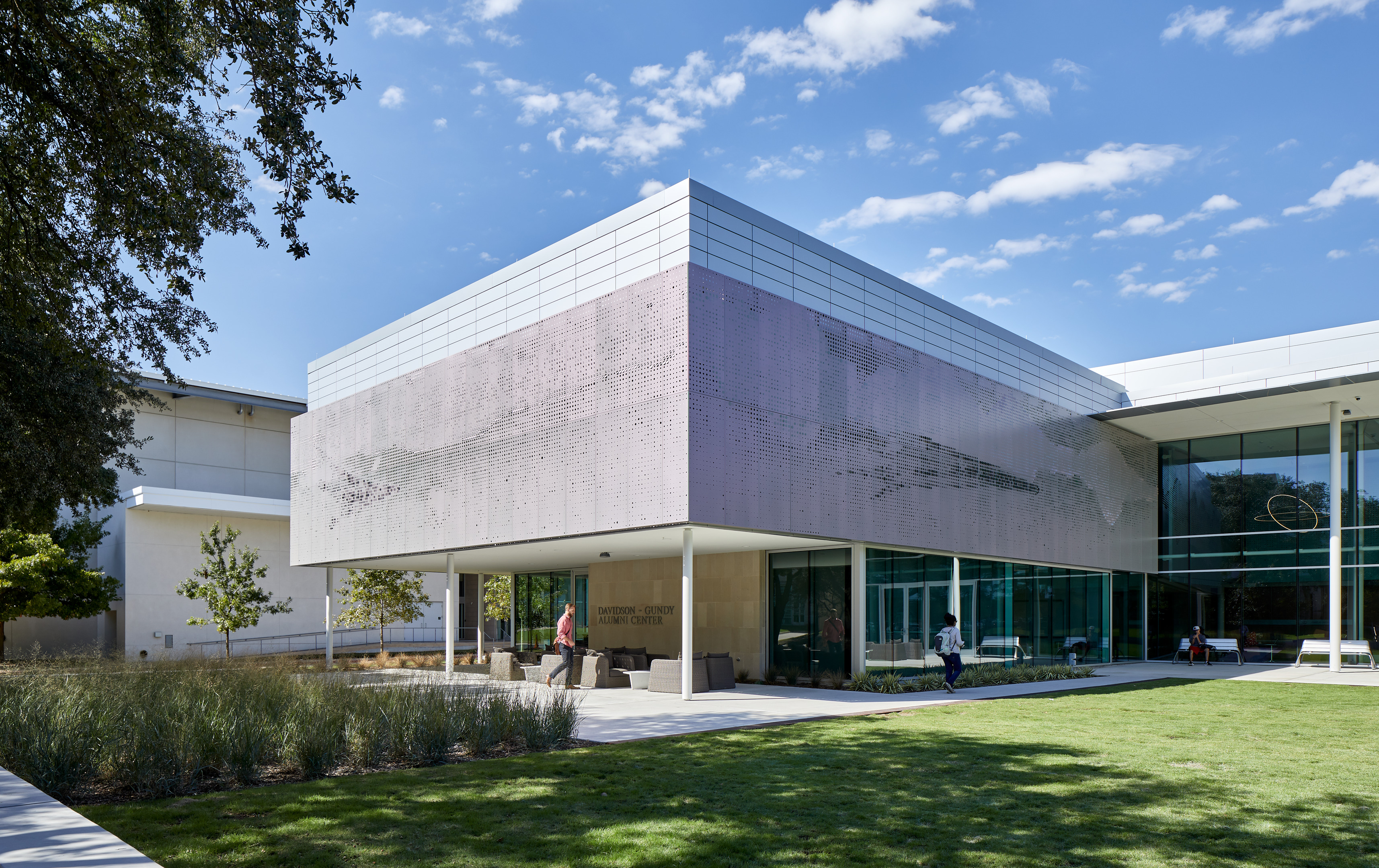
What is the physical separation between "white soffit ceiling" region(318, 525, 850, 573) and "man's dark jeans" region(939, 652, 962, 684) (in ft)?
10.3

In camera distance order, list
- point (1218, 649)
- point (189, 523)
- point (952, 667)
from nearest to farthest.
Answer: point (952, 667)
point (1218, 649)
point (189, 523)

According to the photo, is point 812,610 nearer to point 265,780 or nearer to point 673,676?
point 673,676

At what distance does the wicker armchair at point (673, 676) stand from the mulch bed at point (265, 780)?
7.75m

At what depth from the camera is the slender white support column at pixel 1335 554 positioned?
80.5 feet

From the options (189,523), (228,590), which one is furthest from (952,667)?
(189,523)

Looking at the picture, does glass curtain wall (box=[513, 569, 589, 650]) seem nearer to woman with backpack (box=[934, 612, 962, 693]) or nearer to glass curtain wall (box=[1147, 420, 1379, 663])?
woman with backpack (box=[934, 612, 962, 693])

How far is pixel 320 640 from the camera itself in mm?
43438

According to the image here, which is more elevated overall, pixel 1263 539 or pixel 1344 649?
pixel 1263 539

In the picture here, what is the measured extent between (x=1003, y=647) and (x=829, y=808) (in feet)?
60.0

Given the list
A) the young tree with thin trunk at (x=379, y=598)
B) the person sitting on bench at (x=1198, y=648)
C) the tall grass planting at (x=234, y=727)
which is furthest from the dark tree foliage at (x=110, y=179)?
the person sitting on bench at (x=1198, y=648)

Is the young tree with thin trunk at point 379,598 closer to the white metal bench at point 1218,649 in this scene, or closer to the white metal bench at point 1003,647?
the white metal bench at point 1003,647

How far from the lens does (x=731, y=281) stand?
57.2 ft

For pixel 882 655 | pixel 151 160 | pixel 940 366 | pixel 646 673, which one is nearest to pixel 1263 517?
pixel 940 366

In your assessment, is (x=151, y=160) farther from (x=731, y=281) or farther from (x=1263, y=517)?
(x=1263, y=517)
